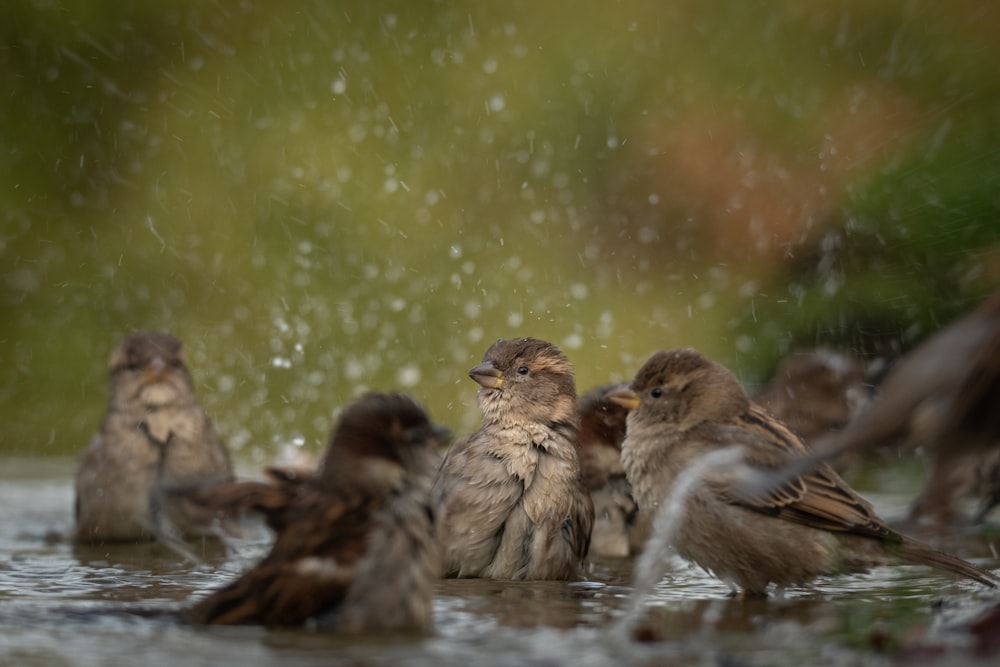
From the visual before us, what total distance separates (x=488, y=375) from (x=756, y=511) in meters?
1.12

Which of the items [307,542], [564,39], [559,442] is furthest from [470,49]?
[307,542]

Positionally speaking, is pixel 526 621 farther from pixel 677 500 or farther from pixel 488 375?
pixel 488 375

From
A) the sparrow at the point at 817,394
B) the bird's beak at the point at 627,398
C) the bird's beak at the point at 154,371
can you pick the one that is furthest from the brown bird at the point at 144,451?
the sparrow at the point at 817,394

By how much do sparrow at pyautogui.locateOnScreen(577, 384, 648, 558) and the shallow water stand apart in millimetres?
301

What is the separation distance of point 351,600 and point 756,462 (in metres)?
1.49

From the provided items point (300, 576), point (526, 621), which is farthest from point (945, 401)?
point (300, 576)

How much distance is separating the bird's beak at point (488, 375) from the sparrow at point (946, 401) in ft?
6.97

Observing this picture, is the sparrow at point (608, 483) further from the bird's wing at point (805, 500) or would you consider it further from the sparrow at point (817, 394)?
the sparrow at point (817, 394)

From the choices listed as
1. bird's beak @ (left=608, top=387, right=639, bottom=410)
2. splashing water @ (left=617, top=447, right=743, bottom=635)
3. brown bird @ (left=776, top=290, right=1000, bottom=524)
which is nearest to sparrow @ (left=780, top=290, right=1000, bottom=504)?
brown bird @ (left=776, top=290, right=1000, bottom=524)

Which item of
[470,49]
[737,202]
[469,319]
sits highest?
[470,49]

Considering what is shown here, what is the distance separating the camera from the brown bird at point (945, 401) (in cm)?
277

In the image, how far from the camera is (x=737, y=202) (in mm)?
9461

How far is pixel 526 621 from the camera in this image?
11.3 ft

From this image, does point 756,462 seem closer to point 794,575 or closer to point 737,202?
point 794,575
